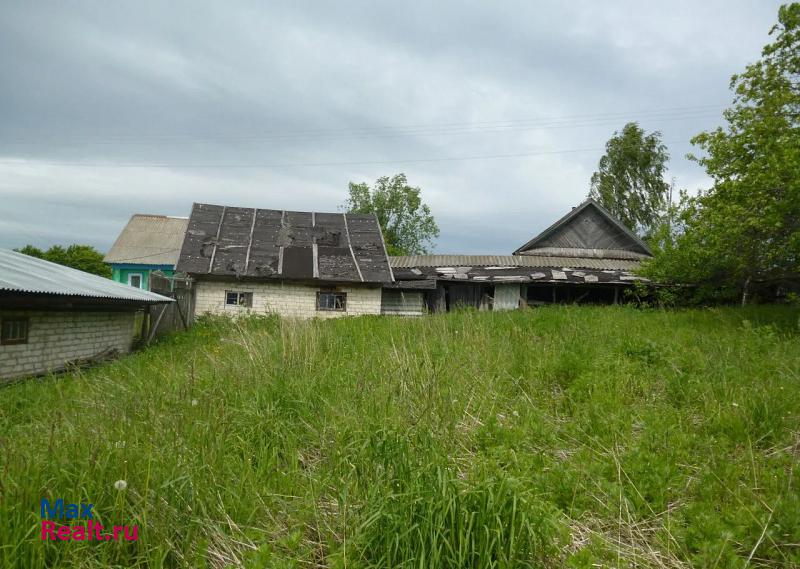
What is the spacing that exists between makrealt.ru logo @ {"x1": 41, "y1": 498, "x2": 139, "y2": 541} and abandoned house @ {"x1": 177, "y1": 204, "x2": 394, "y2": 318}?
13.9m

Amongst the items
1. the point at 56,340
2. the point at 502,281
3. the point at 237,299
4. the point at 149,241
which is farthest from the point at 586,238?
the point at 149,241

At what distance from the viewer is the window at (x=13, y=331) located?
26.8 ft

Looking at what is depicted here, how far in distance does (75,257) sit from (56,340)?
31.1 m

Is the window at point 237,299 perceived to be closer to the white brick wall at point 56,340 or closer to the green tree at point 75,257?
the white brick wall at point 56,340

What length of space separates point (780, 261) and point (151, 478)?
36.4ft

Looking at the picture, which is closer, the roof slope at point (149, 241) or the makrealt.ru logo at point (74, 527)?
the makrealt.ru logo at point (74, 527)

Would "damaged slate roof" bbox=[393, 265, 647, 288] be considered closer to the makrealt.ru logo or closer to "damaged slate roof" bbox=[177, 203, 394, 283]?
"damaged slate roof" bbox=[177, 203, 394, 283]

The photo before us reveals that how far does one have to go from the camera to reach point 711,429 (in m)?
3.38

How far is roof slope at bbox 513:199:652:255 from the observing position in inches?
888

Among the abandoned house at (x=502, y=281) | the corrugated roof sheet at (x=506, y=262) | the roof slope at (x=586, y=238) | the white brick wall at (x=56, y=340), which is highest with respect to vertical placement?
the roof slope at (x=586, y=238)

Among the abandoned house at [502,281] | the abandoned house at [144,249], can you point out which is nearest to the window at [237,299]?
the abandoned house at [502,281]

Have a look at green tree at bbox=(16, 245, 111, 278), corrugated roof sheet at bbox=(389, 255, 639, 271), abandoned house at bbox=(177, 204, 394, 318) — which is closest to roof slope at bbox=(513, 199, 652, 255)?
corrugated roof sheet at bbox=(389, 255, 639, 271)

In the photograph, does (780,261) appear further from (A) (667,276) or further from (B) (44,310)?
(B) (44,310)

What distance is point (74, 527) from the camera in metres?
2.12
